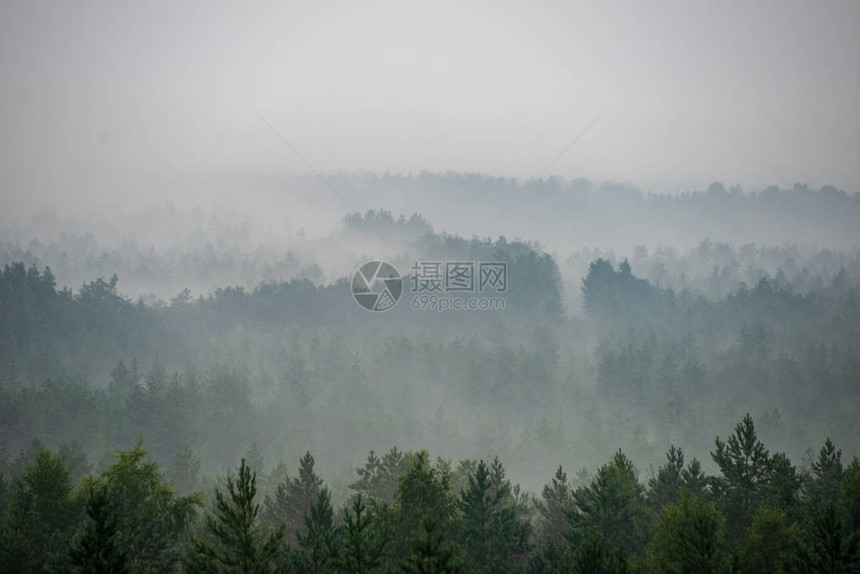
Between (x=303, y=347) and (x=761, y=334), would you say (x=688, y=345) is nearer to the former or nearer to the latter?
(x=761, y=334)

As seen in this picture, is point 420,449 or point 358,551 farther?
point 420,449

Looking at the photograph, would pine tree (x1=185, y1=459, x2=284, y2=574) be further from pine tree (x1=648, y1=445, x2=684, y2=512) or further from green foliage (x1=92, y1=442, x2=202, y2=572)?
pine tree (x1=648, y1=445, x2=684, y2=512)

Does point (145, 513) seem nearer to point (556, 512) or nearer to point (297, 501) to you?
point (297, 501)

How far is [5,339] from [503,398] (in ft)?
392

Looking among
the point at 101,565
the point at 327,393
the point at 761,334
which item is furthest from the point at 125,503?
the point at 761,334

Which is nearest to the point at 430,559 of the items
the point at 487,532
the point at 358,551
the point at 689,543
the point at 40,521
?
the point at 358,551

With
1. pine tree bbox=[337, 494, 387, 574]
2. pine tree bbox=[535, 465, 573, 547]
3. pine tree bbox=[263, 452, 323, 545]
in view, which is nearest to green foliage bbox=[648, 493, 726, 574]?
pine tree bbox=[337, 494, 387, 574]

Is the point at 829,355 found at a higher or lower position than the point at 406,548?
higher

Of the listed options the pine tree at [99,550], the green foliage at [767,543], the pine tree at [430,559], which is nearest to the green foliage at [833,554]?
the green foliage at [767,543]

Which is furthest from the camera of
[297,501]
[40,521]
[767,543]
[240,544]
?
[297,501]

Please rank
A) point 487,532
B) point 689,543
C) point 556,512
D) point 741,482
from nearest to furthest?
point 689,543 → point 487,532 → point 741,482 → point 556,512

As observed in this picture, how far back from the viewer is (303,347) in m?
193

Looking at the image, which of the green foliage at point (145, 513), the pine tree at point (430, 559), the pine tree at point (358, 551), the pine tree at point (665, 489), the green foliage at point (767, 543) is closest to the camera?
the pine tree at point (430, 559)

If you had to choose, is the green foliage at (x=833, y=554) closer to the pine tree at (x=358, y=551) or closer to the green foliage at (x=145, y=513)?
the pine tree at (x=358, y=551)
